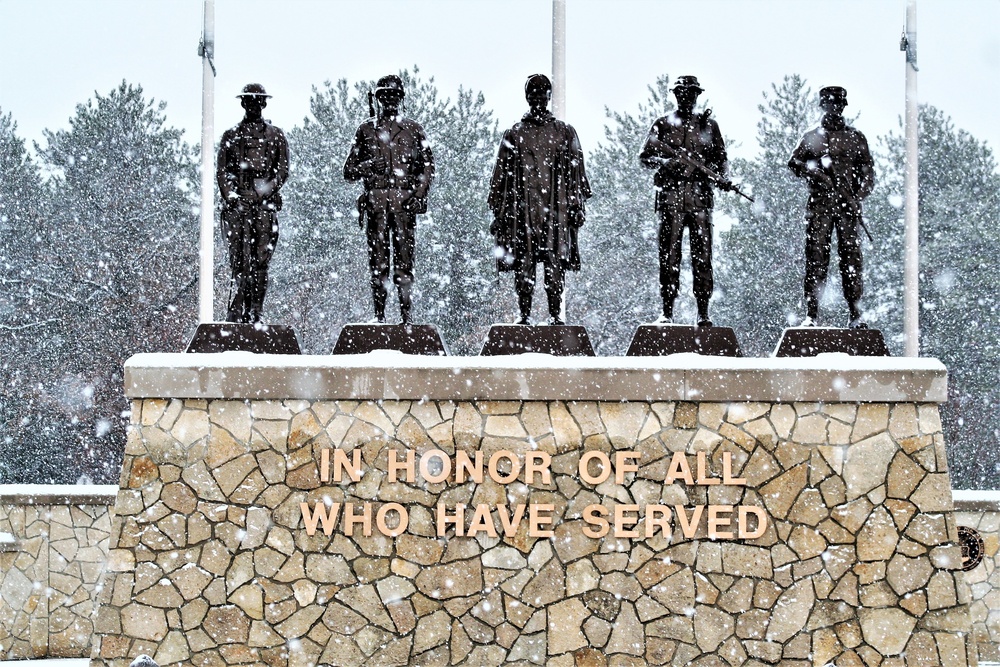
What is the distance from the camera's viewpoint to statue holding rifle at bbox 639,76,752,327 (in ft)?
31.7

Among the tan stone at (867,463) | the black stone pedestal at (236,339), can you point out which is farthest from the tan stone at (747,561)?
the black stone pedestal at (236,339)

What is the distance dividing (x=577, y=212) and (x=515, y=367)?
1.58 m

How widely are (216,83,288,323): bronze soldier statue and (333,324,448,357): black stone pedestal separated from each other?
803 mm


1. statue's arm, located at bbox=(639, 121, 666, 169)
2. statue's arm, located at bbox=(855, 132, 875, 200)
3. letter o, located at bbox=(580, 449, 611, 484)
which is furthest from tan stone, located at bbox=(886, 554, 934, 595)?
statue's arm, located at bbox=(639, 121, 666, 169)

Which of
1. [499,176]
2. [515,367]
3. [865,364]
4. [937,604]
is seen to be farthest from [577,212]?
[937,604]

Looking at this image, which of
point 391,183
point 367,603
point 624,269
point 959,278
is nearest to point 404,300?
point 391,183

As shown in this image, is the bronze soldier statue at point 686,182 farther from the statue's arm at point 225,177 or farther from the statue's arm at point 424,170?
the statue's arm at point 225,177

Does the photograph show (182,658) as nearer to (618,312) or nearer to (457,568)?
(457,568)

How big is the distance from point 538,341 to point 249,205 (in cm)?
253

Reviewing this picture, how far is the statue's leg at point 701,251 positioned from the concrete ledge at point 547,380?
0.89m

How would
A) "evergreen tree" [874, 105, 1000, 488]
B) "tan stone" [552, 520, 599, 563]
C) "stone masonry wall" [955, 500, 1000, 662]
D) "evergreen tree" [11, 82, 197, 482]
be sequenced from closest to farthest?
"tan stone" [552, 520, 599, 563]
"stone masonry wall" [955, 500, 1000, 662]
"evergreen tree" [11, 82, 197, 482]
"evergreen tree" [874, 105, 1000, 488]

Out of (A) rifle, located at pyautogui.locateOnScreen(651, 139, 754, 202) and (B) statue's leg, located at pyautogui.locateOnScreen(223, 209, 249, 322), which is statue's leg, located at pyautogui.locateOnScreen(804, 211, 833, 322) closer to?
(A) rifle, located at pyautogui.locateOnScreen(651, 139, 754, 202)

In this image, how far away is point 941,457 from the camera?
8.98 metres

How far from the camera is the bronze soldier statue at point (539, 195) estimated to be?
977cm
